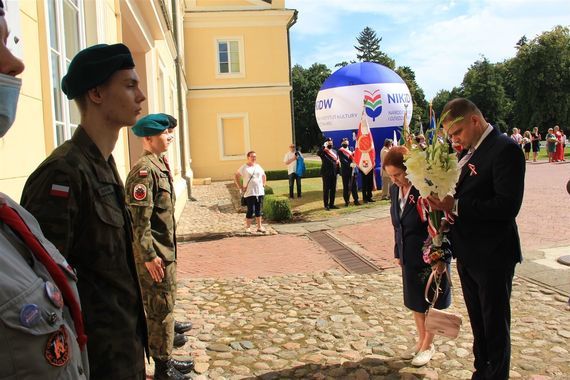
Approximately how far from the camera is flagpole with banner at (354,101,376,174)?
1425 cm

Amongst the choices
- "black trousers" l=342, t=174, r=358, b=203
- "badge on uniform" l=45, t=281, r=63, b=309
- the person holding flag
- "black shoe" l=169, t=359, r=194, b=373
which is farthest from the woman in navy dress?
the person holding flag

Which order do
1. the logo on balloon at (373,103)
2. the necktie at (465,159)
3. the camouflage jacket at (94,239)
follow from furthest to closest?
the logo on balloon at (373,103)
the necktie at (465,159)
the camouflage jacket at (94,239)

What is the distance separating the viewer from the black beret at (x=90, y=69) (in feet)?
6.59

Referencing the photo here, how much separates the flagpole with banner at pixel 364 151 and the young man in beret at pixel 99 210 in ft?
40.7

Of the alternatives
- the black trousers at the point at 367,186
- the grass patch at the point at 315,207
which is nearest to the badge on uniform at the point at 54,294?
the grass patch at the point at 315,207

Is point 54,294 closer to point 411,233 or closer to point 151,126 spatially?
point 151,126

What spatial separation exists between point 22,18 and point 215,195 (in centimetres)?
1474

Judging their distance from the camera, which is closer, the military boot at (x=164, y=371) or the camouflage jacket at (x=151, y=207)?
the camouflage jacket at (x=151, y=207)

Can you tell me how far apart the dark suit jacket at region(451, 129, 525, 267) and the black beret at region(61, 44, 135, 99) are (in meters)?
2.23

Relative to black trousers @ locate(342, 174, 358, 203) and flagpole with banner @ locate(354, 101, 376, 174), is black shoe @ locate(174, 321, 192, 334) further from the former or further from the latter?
flagpole with banner @ locate(354, 101, 376, 174)

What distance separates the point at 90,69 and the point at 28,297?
119cm

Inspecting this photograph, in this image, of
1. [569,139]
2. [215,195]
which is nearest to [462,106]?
[215,195]

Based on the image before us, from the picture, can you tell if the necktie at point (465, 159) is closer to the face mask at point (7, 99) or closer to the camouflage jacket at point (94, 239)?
the camouflage jacket at point (94, 239)

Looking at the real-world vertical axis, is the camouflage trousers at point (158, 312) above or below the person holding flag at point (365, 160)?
below
